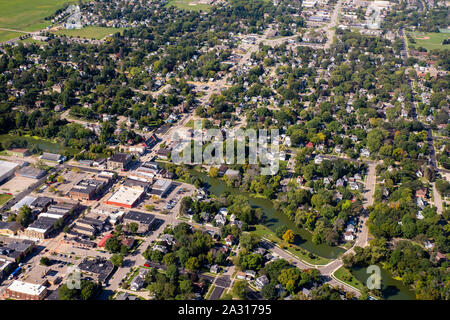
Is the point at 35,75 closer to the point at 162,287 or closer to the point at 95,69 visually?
the point at 95,69

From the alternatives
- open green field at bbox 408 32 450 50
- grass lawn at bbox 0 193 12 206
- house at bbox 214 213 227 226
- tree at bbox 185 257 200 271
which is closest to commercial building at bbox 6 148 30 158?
grass lawn at bbox 0 193 12 206

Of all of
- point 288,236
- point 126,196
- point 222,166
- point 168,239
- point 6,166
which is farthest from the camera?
point 222,166

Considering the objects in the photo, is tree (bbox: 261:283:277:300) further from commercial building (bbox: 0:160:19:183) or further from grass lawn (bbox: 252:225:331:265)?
commercial building (bbox: 0:160:19:183)

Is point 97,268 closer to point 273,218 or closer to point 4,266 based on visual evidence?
point 4,266

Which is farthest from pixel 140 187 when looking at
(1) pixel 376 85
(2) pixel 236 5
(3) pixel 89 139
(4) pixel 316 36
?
(2) pixel 236 5

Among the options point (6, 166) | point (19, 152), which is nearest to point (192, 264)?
point (6, 166)

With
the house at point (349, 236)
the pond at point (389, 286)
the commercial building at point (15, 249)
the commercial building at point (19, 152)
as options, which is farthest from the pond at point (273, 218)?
the commercial building at point (19, 152)

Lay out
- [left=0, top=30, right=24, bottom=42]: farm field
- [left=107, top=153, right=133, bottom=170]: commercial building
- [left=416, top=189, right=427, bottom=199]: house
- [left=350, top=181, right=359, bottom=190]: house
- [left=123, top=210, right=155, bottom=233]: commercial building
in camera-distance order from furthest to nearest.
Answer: [left=0, top=30, right=24, bottom=42]: farm field < [left=107, top=153, right=133, bottom=170]: commercial building < [left=350, top=181, right=359, bottom=190]: house < [left=416, top=189, right=427, bottom=199]: house < [left=123, top=210, right=155, bottom=233]: commercial building
